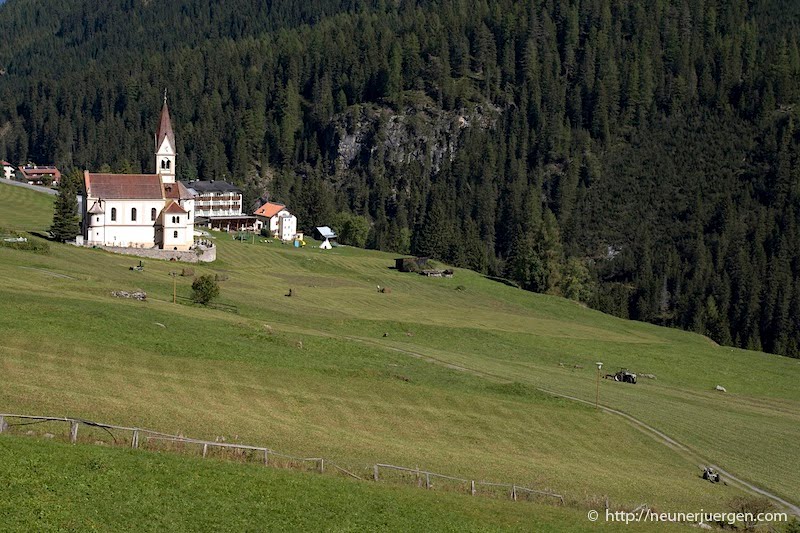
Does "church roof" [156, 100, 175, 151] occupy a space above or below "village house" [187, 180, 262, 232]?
above

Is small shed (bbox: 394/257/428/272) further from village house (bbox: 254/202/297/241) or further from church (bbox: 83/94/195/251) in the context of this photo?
village house (bbox: 254/202/297/241)

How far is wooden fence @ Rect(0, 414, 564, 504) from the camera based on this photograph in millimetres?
37562

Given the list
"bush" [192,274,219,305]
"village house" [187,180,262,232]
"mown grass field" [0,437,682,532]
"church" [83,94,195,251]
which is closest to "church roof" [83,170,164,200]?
"church" [83,94,195,251]

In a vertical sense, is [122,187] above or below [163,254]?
above

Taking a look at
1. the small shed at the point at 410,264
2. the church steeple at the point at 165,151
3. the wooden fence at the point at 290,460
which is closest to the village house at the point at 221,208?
the church steeple at the point at 165,151

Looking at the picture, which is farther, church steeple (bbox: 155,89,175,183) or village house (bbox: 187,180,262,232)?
village house (bbox: 187,180,262,232)

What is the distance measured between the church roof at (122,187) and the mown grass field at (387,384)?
1765 cm

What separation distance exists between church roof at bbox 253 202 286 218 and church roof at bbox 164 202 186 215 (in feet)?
174

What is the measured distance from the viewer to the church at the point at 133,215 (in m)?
121

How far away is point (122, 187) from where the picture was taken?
124000 millimetres

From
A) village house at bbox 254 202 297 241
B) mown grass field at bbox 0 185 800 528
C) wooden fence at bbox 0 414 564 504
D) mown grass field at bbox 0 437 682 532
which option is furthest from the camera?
village house at bbox 254 202 297 241

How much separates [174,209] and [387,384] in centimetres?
6894

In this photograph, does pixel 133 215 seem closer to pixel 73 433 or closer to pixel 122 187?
pixel 122 187

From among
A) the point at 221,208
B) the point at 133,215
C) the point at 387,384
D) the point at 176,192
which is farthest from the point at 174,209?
the point at 387,384
